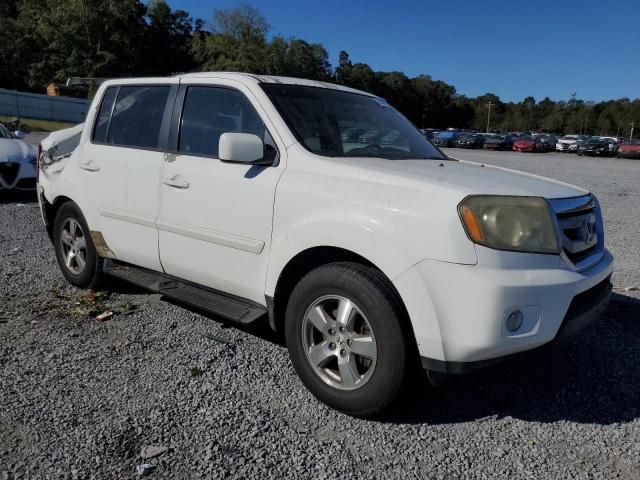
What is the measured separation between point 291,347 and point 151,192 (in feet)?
5.14

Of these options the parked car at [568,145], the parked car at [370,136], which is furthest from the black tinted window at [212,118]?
the parked car at [568,145]

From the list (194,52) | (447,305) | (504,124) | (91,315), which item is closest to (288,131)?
(447,305)

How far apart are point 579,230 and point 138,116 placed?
3.22m

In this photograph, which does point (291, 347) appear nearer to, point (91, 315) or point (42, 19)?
point (91, 315)

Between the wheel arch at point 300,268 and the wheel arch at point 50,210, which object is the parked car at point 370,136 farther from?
the wheel arch at point 50,210

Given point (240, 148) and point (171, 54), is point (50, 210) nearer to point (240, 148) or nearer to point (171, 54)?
point (240, 148)

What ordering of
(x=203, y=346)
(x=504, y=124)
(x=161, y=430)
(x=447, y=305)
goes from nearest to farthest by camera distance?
1. (x=447, y=305)
2. (x=161, y=430)
3. (x=203, y=346)
4. (x=504, y=124)

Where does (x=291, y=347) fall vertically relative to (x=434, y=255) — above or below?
below

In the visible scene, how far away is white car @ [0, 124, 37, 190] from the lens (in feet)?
31.1

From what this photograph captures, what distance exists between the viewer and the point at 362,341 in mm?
2906

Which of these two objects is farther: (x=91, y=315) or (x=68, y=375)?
(x=91, y=315)

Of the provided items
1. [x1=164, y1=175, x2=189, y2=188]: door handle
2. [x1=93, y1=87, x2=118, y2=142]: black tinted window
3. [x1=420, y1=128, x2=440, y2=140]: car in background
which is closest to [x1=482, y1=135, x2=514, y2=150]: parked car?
[x1=420, y1=128, x2=440, y2=140]: car in background

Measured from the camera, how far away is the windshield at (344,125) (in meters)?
3.52

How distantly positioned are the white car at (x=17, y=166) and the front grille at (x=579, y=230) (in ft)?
30.4
